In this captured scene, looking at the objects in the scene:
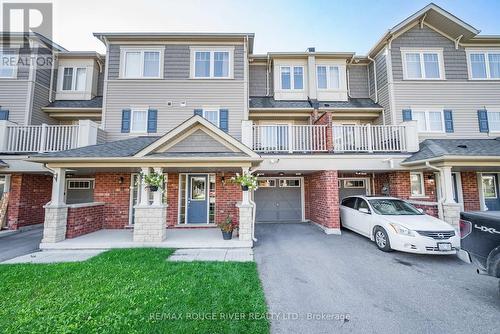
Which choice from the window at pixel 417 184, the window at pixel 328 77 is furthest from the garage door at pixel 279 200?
the window at pixel 328 77

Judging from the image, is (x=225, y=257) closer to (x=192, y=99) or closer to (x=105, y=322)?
(x=105, y=322)

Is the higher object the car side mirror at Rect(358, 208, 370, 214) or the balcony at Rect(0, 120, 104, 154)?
the balcony at Rect(0, 120, 104, 154)

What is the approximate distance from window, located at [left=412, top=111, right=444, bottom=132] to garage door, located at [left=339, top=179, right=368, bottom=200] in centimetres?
391

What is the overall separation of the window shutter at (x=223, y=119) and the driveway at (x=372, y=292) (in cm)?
594

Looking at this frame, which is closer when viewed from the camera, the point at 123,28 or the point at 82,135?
the point at 82,135

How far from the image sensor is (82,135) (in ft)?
29.1

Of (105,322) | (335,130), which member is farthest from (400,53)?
(105,322)

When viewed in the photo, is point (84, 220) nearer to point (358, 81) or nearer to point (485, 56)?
point (358, 81)

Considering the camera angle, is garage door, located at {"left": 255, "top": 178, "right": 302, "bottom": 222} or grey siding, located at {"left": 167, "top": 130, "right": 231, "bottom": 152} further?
garage door, located at {"left": 255, "top": 178, "right": 302, "bottom": 222}

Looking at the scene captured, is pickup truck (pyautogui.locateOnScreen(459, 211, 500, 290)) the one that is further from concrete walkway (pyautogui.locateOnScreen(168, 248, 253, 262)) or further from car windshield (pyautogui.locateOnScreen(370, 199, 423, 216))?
concrete walkway (pyautogui.locateOnScreen(168, 248, 253, 262))

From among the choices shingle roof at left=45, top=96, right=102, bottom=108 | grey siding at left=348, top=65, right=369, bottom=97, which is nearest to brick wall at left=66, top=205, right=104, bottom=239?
shingle roof at left=45, top=96, right=102, bottom=108

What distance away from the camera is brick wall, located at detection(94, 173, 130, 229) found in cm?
919

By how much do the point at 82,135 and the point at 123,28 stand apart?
20.2ft

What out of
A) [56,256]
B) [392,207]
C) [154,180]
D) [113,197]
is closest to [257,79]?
[154,180]
